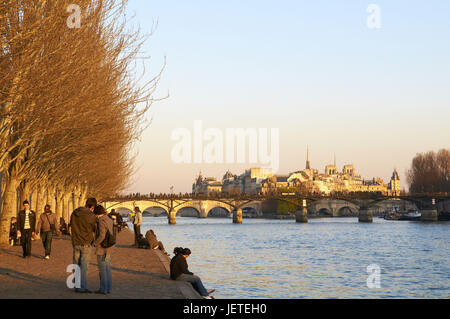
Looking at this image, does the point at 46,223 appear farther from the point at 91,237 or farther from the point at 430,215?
the point at 430,215

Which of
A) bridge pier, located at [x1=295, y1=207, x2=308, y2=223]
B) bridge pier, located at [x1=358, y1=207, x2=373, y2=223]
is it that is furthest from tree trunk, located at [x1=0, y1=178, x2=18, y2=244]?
bridge pier, located at [x1=295, y1=207, x2=308, y2=223]

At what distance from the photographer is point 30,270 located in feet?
64.7

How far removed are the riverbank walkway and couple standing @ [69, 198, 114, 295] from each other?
0.37 m

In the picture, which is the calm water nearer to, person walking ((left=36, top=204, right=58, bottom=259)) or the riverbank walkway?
the riverbank walkway

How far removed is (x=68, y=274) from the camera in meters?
19.0

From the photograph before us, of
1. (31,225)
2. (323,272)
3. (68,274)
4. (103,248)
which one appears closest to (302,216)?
(323,272)

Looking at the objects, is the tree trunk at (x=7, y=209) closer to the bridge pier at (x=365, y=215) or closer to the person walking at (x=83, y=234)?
the person walking at (x=83, y=234)

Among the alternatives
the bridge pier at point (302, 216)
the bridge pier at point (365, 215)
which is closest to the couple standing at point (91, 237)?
the bridge pier at point (365, 215)

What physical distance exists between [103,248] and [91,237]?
370mm

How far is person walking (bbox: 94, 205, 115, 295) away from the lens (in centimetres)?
1482

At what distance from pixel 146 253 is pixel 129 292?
13.6 metres

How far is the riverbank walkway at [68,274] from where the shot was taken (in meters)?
14.8
